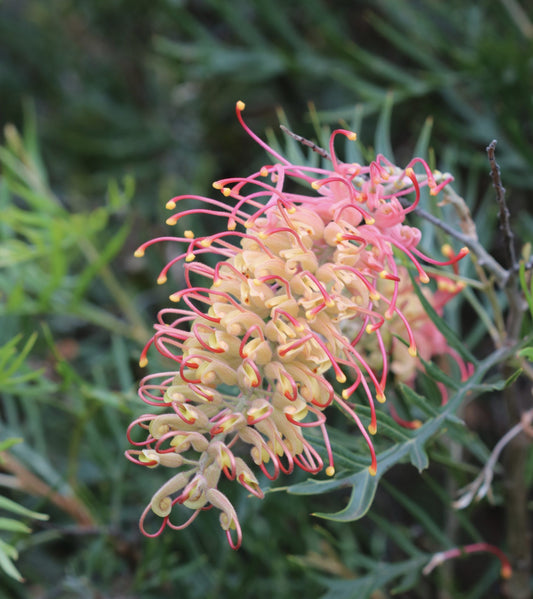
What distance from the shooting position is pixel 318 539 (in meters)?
0.71

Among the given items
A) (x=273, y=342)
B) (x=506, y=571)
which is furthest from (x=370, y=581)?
(x=273, y=342)

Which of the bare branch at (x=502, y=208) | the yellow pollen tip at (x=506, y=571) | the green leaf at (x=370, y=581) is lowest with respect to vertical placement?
the yellow pollen tip at (x=506, y=571)

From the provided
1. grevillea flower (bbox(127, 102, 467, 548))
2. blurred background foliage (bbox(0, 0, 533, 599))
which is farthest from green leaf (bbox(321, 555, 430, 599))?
grevillea flower (bbox(127, 102, 467, 548))

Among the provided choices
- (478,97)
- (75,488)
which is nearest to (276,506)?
(75,488)

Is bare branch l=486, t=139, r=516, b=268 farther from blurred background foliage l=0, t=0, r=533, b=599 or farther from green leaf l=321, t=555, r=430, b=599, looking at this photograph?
green leaf l=321, t=555, r=430, b=599

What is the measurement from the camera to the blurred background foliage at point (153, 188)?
670 mm

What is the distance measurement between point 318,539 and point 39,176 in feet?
1.95

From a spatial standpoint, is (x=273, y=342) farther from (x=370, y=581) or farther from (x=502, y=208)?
(x=370, y=581)

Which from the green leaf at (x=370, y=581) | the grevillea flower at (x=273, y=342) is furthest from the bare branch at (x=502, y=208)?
the green leaf at (x=370, y=581)

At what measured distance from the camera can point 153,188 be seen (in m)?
1.25

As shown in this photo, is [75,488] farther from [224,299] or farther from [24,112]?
[24,112]

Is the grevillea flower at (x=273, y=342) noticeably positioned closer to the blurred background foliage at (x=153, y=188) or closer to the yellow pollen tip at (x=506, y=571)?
the blurred background foliage at (x=153, y=188)

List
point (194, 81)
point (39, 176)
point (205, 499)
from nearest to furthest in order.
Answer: point (205, 499), point (39, 176), point (194, 81)

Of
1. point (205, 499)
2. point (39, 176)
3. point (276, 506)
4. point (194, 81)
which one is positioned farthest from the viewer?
point (194, 81)
